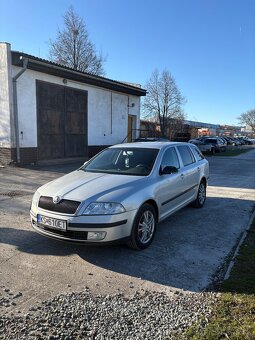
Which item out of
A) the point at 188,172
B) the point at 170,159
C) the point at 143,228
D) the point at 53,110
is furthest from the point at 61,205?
the point at 53,110

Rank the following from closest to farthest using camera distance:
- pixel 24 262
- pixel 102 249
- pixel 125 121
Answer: pixel 24 262 → pixel 102 249 → pixel 125 121

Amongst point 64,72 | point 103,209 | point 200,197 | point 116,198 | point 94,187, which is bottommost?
point 200,197

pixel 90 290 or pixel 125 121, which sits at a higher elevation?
pixel 125 121

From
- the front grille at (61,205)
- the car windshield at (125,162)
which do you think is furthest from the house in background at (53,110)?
the front grille at (61,205)

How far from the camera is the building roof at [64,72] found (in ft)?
43.1

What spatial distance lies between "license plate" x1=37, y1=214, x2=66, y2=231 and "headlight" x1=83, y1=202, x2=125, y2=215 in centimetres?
36

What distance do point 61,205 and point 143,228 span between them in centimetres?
128

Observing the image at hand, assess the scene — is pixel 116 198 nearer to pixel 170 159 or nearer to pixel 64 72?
pixel 170 159

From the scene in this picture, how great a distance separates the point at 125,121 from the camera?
70.8 ft

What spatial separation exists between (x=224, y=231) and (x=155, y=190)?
1.83 meters

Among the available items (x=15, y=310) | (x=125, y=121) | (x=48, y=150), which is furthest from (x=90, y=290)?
(x=125, y=121)

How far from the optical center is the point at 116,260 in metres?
4.47

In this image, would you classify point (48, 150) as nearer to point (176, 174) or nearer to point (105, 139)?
point (105, 139)

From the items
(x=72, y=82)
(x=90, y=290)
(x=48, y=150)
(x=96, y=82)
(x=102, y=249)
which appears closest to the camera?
(x=90, y=290)
